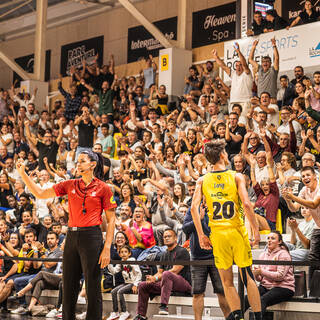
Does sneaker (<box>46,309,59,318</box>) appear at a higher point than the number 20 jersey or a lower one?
lower

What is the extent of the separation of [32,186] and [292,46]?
8768 millimetres

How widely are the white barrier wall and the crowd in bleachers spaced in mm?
272

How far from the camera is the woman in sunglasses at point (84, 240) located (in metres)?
5.96

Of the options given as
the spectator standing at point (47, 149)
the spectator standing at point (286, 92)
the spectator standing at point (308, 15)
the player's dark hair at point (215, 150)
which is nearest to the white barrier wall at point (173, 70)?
the spectator standing at point (47, 149)

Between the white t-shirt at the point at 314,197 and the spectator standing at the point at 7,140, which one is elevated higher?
the spectator standing at the point at 7,140

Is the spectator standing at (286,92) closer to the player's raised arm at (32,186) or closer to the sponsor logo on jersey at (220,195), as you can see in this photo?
the sponsor logo on jersey at (220,195)

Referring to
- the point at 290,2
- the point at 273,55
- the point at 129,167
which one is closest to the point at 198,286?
the point at 129,167

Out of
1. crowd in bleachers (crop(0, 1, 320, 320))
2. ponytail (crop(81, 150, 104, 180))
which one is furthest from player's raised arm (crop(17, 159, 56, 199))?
crowd in bleachers (crop(0, 1, 320, 320))

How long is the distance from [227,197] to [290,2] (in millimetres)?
10707

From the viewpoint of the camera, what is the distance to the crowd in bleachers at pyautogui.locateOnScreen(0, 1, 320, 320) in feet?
29.7

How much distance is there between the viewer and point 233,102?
519 inches

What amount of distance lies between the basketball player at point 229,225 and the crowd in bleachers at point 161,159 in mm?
697

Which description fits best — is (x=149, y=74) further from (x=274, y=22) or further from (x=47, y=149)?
(x=274, y=22)

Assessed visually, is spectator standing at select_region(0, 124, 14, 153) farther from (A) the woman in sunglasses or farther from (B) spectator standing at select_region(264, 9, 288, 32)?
(A) the woman in sunglasses
